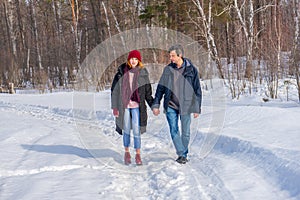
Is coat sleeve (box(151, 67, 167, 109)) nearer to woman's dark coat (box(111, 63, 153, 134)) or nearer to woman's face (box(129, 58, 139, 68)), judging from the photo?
woman's dark coat (box(111, 63, 153, 134))

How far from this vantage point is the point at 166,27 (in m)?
19.3

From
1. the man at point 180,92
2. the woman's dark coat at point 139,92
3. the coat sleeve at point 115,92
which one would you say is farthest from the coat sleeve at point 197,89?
the coat sleeve at point 115,92

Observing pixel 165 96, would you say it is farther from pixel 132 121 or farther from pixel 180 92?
pixel 132 121

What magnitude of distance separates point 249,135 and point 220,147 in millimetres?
481

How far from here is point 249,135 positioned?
5.42 metres

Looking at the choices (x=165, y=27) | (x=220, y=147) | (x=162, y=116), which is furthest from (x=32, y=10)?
(x=220, y=147)

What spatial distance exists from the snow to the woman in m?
0.54

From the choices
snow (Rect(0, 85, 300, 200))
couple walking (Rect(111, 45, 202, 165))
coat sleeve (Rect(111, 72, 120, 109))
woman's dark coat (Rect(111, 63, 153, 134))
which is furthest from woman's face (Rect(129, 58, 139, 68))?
snow (Rect(0, 85, 300, 200))

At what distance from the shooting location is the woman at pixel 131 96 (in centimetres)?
485

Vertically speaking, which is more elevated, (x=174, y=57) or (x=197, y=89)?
(x=174, y=57)

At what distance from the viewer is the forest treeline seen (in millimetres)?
9797

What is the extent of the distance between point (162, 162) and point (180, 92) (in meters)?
1.01

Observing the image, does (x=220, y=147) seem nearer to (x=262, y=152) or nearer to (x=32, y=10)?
(x=262, y=152)

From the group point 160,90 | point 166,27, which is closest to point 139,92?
point 160,90
